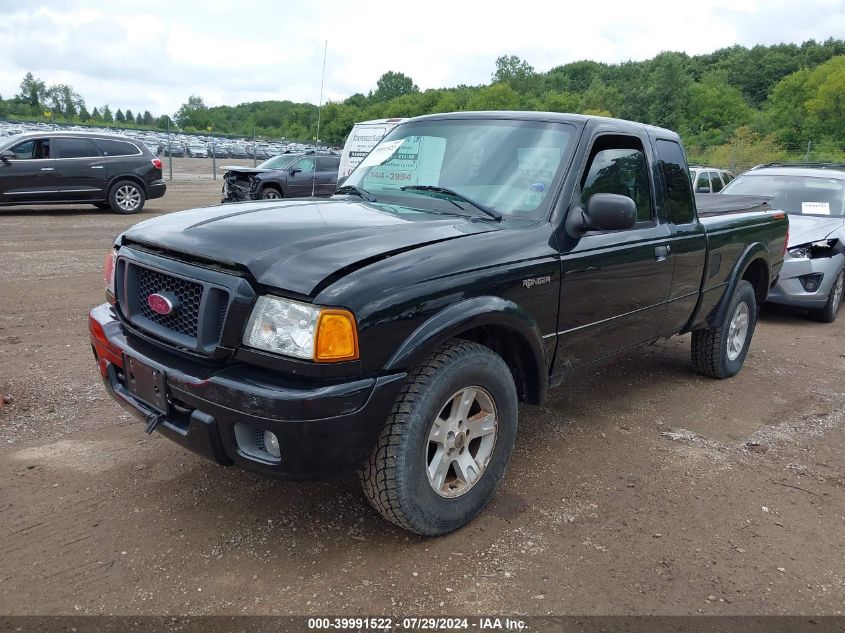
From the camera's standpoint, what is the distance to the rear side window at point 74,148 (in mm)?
13516

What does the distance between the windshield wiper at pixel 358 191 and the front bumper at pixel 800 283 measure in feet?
17.6

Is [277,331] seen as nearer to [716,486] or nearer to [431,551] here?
[431,551]

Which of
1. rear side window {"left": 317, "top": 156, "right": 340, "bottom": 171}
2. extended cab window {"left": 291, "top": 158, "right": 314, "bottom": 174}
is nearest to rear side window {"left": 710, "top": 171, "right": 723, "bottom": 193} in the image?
rear side window {"left": 317, "top": 156, "right": 340, "bottom": 171}

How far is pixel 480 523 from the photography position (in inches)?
123

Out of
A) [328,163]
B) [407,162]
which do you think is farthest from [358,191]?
[328,163]

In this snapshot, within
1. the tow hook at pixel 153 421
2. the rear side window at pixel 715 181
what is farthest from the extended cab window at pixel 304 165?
the tow hook at pixel 153 421

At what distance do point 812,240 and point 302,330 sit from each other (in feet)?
23.0

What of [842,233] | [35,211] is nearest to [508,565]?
[842,233]

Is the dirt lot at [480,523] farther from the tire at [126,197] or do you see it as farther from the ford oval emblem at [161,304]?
the tire at [126,197]

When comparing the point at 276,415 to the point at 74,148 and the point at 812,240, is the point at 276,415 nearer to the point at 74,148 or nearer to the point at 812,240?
the point at 812,240

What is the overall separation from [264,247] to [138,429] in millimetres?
1944

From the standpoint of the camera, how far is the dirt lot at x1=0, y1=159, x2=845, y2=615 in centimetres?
262

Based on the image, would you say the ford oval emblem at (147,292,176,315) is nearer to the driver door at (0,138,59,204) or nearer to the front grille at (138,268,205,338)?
the front grille at (138,268,205,338)

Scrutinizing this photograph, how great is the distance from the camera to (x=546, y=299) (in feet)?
10.7
